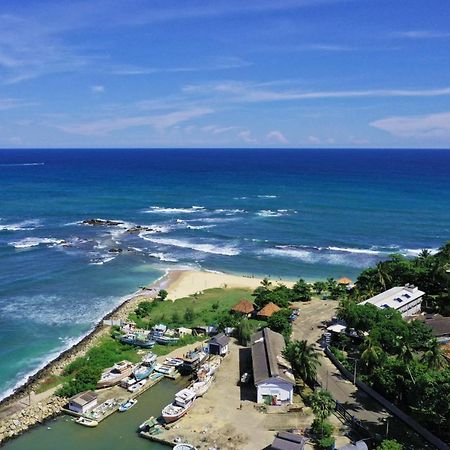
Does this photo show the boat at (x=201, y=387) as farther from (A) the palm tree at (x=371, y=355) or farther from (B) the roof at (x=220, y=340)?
(A) the palm tree at (x=371, y=355)

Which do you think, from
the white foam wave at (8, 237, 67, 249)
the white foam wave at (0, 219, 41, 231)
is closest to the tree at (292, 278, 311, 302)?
the white foam wave at (8, 237, 67, 249)

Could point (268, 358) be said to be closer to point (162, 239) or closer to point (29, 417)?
point (29, 417)

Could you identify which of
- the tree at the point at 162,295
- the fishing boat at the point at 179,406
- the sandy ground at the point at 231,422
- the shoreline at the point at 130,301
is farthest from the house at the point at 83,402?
the tree at the point at 162,295

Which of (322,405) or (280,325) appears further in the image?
(280,325)

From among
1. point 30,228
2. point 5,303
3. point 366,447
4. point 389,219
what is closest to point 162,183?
point 30,228

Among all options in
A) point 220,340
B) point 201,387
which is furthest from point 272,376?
point 220,340

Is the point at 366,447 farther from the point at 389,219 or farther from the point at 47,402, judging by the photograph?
the point at 389,219

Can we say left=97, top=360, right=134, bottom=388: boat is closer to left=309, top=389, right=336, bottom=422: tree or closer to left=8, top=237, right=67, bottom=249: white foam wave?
left=309, top=389, right=336, bottom=422: tree
